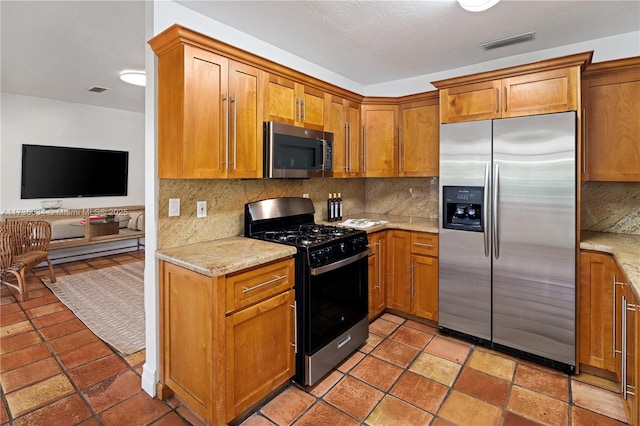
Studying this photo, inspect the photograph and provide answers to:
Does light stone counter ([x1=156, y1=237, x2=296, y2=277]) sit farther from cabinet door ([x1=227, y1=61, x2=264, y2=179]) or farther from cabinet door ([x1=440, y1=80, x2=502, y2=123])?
cabinet door ([x1=440, y1=80, x2=502, y2=123])

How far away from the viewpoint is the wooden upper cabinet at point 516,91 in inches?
92.5

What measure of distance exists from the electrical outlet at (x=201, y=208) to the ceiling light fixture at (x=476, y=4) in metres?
2.14

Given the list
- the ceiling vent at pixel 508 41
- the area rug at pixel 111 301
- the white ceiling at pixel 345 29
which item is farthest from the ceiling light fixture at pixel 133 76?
the ceiling vent at pixel 508 41

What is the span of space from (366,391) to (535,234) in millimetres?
1635

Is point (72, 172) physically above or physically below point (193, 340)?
above

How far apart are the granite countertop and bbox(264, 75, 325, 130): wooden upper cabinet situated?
7.24ft

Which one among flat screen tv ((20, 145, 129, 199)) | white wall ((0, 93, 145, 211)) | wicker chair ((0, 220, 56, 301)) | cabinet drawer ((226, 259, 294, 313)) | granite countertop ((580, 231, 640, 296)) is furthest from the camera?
flat screen tv ((20, 145, 129, 199))

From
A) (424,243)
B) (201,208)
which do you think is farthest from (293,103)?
(424,243)

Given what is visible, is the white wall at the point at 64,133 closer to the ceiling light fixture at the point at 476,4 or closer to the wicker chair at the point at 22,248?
the wicker chair at the point at 22,248

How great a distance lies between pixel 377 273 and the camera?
320 cm

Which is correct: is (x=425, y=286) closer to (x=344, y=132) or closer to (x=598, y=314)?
(x=598, y=314)

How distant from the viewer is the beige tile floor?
1969 mm

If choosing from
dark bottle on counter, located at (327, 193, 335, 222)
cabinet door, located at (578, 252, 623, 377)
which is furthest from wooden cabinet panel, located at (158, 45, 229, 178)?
cabinet door, located at (578, 252, 623, 377)

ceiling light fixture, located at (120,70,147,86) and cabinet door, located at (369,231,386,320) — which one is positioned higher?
ceiling light fixture, located at (120,70,147,86)
